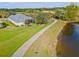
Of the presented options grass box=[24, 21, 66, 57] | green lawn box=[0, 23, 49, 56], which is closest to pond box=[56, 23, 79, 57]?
grass box=[24, 21, 66, 57]

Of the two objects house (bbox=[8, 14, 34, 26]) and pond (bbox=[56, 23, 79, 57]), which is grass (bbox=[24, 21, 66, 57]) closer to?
pond (bbox=[56, 23, 79, 57])

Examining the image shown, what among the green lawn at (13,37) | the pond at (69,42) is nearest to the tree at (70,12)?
the pond at (69,42)

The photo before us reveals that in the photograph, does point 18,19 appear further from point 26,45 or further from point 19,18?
point 26,45

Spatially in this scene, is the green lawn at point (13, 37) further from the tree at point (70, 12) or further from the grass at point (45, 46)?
the tree at point (70, 12)

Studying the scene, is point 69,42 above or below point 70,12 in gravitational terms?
below

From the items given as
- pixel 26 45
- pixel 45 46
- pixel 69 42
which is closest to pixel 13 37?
pixel 26 45

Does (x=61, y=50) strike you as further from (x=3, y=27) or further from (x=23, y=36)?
(x=3, y=27)
